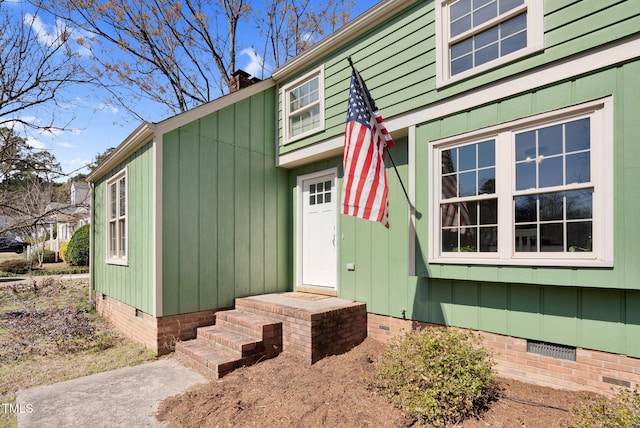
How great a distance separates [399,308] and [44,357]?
17.1ft

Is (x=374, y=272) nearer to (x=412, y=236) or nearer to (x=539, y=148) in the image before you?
(x=412, y=236)

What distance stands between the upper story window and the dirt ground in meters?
3.68

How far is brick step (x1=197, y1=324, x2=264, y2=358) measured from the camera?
4305 millimetres

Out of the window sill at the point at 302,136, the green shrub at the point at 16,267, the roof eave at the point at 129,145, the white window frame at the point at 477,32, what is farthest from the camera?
the green shrub at the point at 16,267

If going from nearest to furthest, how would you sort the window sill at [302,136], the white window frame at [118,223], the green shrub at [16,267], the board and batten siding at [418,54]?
the board and batten siding at [418,54], the window sill at [302,136], the white window frame at [118,223], the green shrub at [16,267]

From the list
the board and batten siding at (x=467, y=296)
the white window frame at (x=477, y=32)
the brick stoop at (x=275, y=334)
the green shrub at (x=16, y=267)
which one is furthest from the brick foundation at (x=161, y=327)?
the green shrub at (x=16, y=267)

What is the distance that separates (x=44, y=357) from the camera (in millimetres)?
4941

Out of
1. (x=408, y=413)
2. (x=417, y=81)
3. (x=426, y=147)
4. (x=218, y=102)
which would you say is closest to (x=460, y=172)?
(x=426, y=147)

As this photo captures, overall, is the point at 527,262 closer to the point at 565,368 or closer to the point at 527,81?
the point at 565,368

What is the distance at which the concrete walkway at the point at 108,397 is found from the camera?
3.13 meters

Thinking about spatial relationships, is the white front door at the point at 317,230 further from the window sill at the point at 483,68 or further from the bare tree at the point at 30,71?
the bare tree at the point at 30,71

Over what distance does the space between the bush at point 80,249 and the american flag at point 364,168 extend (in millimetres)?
17156

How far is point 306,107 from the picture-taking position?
6148 mm

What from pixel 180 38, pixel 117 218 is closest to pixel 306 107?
pixel 117 218
